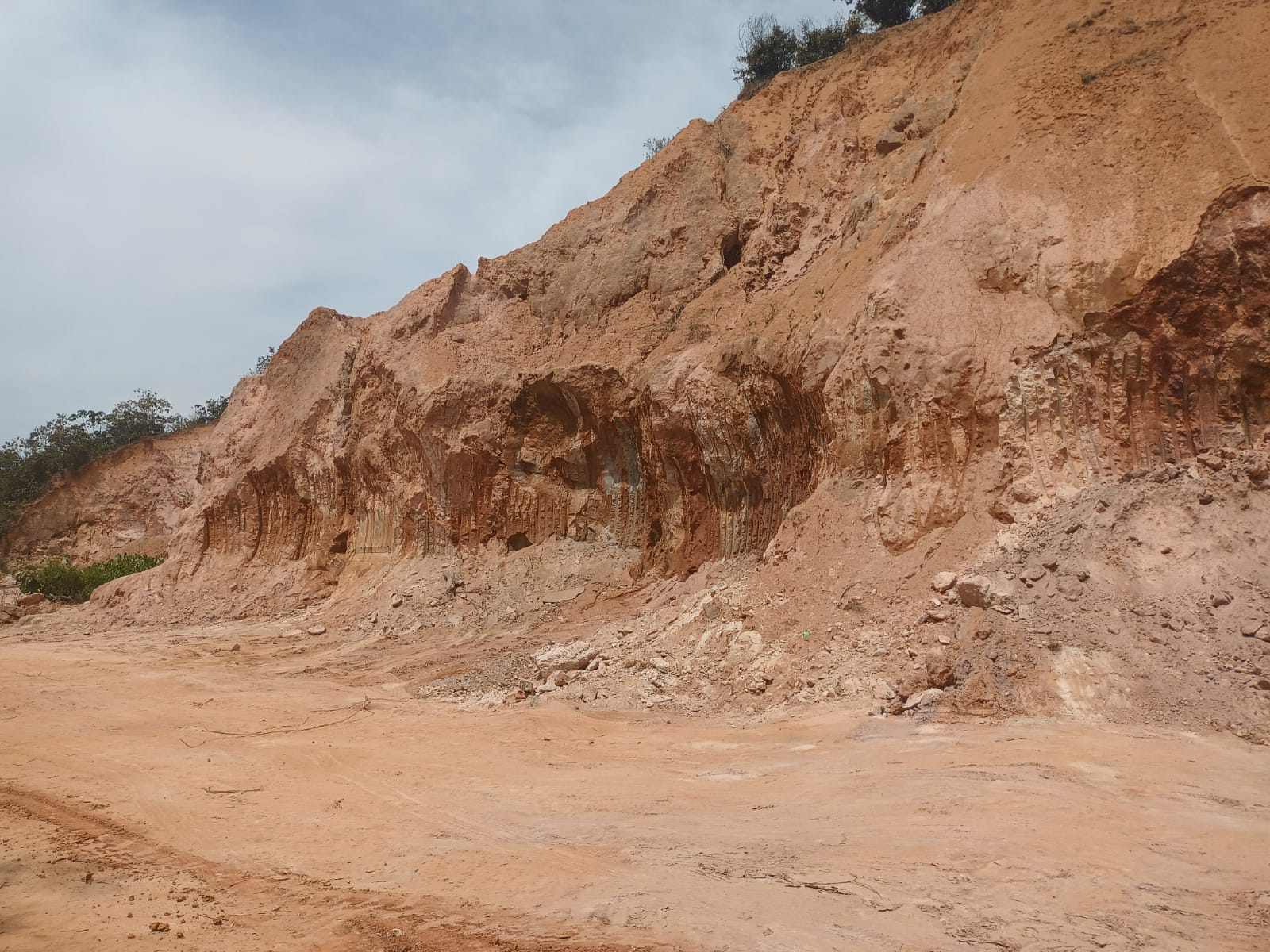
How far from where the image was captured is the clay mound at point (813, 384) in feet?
30.0

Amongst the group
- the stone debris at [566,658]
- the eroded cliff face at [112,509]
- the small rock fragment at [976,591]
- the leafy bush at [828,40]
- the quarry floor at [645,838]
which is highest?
the leafy bush at [828,40]

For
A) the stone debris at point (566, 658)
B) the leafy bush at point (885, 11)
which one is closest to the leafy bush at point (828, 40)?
the leafy bush at point (885, 11)

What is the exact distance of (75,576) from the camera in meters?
23.9

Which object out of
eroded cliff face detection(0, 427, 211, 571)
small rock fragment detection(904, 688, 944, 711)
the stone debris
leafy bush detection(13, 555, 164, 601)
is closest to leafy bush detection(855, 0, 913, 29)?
the stone debris

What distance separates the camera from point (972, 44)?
13.9 meters

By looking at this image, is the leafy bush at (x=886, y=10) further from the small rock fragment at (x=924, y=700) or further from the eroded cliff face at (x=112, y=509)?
the eroded cliff face at (x=112, y=509)

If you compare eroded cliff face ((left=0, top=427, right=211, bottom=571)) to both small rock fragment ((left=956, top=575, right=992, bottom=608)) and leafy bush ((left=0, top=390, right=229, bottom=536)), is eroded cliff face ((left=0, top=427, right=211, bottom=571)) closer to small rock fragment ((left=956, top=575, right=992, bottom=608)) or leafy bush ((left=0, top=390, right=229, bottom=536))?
leafy bush ((left=0, top=390, right=229, bottom=536))

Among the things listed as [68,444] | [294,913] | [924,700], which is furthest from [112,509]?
[294,913]

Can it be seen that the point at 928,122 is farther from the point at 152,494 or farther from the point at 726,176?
the point at 152,494

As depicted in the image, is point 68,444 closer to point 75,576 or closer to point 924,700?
point 75,576

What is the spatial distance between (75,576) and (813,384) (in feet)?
67.7

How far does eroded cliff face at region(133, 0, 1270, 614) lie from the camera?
934 centimetres

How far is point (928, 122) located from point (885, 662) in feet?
28.7

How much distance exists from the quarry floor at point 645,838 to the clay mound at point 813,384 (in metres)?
1.41
